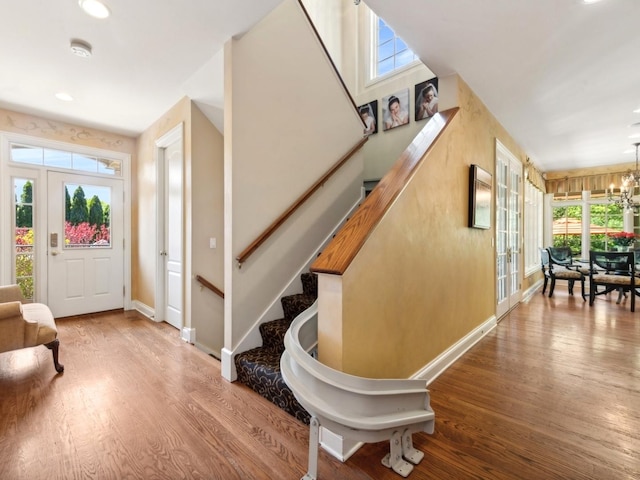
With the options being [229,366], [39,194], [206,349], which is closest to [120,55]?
[39,194]

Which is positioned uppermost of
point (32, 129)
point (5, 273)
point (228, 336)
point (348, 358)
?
point (32, 129)

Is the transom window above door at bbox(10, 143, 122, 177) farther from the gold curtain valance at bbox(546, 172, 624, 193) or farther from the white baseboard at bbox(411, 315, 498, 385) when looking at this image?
the gold curtain valance at bbox(546, 172, 624, 193)

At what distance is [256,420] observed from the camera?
1808 mm

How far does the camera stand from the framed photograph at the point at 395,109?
418 centimetres

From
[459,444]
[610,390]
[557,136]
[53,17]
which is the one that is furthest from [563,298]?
[53,17]

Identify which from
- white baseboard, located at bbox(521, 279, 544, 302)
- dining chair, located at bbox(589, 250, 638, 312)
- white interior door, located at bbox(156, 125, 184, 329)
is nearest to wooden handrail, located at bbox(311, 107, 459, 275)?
white interior door, located at bbox(156, 125, 184, 329)

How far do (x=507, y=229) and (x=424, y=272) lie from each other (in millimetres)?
2771

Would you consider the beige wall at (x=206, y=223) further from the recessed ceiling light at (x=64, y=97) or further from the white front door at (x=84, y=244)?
the white front door at (x=84, y=244)

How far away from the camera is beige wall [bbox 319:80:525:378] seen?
1.63 metres

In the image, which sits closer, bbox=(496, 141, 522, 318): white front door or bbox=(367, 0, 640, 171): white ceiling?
bbox=(367, 0, 640, 171): white ceiling

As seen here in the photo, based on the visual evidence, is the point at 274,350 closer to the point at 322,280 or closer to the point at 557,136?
the point at 322,280

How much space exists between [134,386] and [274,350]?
1.06m

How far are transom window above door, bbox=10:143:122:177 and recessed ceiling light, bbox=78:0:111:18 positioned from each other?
2680 millimetres

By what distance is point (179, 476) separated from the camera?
4.54ft
